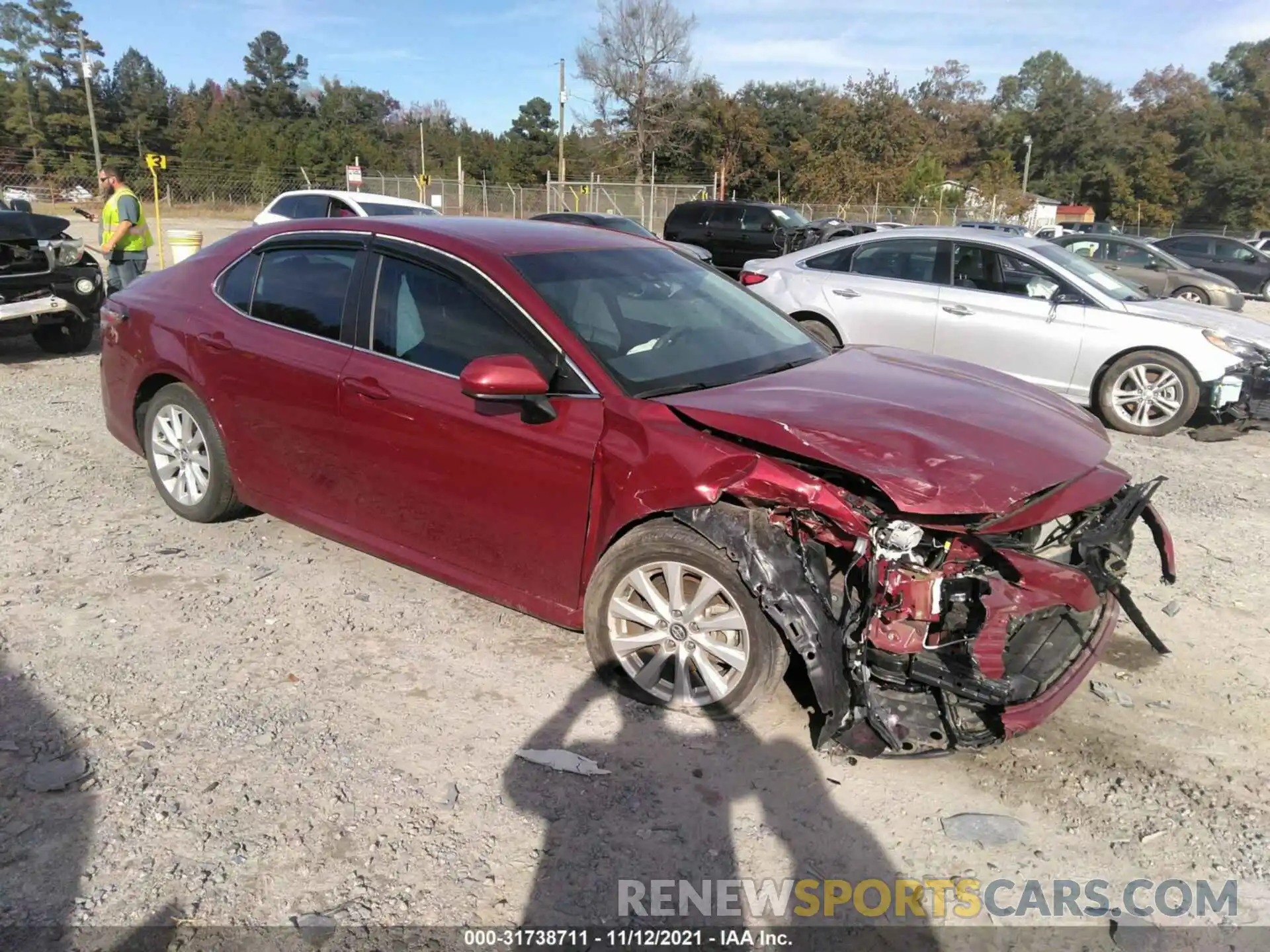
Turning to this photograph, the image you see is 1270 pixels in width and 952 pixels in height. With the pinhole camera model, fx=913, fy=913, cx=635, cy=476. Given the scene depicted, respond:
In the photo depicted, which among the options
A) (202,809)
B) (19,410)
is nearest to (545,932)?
(202,809)

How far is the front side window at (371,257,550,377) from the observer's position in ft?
12.0

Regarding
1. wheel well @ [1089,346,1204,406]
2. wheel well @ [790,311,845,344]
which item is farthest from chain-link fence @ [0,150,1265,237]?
wheel well @ [1089,346,1204,406]

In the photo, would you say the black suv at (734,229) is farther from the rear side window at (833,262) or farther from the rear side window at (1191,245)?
the rear side window at (833,262)

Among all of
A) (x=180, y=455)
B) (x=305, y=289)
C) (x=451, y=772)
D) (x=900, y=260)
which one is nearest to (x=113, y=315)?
(x=180, y=455)

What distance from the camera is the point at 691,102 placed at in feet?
202

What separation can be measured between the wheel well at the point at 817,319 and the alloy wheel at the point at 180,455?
5821 mm

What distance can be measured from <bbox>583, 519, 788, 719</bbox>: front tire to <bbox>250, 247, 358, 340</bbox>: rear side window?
5.96 ft

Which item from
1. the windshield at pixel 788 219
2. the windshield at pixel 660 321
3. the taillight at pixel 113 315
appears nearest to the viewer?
the windshield at pixel 660 321

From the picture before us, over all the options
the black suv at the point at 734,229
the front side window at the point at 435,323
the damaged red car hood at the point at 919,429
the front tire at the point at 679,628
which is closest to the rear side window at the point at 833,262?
the damaged red car hood at the point at 919,429

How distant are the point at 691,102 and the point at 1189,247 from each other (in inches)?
1772

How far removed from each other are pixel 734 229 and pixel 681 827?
19784mm

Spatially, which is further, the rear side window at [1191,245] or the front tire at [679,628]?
the rear side window at [1191,245]

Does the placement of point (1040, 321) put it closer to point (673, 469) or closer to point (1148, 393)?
point (1148, 393)

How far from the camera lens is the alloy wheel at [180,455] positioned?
190 inches
